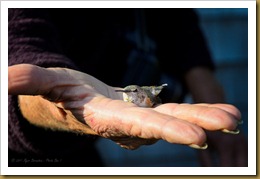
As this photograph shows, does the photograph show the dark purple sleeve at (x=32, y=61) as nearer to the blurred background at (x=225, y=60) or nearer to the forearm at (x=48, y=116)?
the forearm at (x=48, y=116)

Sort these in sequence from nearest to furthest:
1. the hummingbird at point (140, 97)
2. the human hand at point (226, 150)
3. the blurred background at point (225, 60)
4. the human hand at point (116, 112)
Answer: the human hand at point (116, 112) < the hummingbird at point (140, 97) < the human hand at point (226, 150) < the blurred background at point (225, 60)

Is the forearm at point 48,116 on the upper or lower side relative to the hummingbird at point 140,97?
lower

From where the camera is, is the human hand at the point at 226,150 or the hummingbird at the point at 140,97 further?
the human hand at the point at 226,150

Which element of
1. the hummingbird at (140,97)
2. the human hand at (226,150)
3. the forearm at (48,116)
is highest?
the hummingbird at (140,97)

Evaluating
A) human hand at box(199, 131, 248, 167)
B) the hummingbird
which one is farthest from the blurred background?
the hummingbird

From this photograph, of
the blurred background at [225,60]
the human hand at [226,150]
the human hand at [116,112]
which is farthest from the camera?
the blurred background at [225,60]

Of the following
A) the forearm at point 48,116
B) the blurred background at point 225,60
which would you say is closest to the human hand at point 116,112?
the forearm at point 48,116
